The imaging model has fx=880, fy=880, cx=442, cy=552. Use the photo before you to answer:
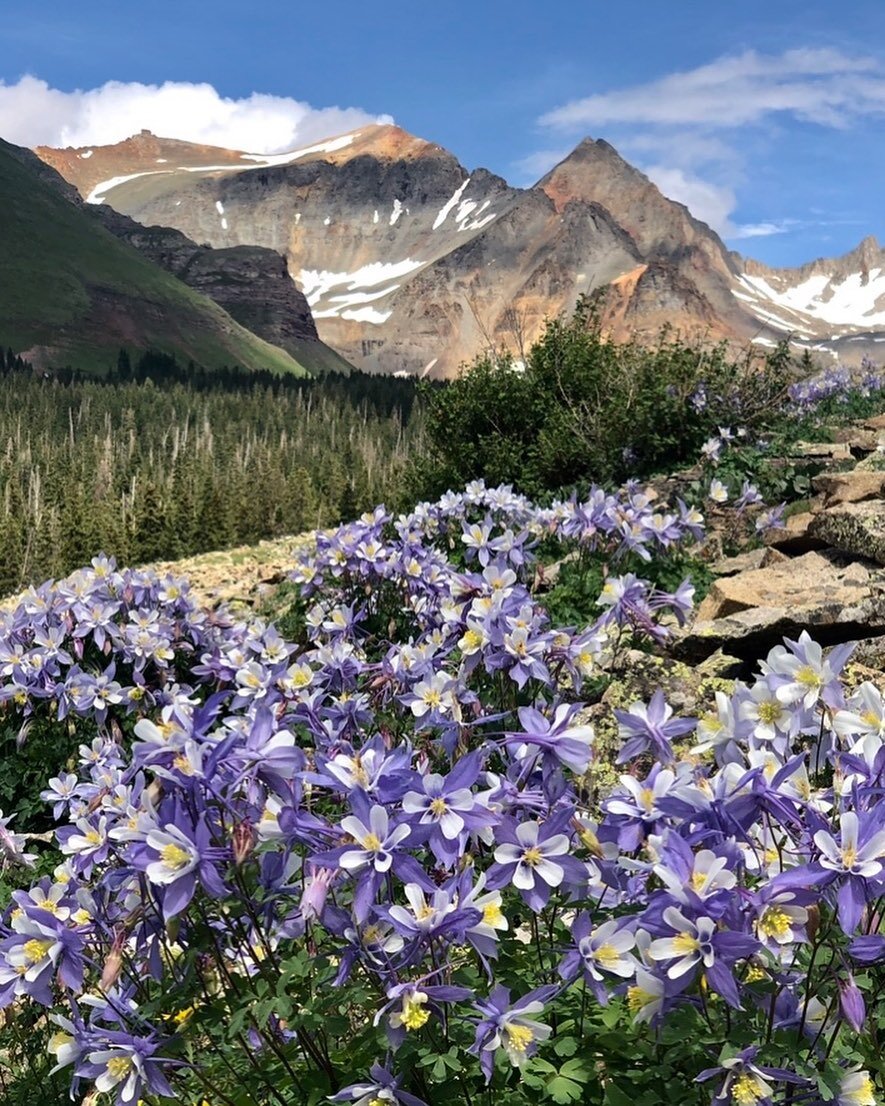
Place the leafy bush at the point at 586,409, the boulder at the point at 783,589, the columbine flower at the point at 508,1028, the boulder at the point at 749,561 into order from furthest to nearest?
the leafy bush at the point at 586,409, the boulder at the point at 749,561, the boulder at the point at 783,589, the columbine flower at the point at 508,1028

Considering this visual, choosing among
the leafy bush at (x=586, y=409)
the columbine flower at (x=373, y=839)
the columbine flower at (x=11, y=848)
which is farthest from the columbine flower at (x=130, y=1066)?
the leafy bush at (x=586, y=409)

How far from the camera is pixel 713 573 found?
798 centimetres

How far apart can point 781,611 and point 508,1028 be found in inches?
168

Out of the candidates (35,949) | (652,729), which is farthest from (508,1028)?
(35,949)

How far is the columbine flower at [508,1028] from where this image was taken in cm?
182

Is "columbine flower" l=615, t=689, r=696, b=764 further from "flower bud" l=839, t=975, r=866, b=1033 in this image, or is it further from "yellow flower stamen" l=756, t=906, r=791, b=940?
"flower bud" l=839, t=975, r=866, b=1033

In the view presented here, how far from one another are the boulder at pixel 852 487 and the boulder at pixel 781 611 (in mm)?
2005

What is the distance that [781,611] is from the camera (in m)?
5.56

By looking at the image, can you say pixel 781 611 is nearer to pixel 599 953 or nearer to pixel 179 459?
pixel 599 953

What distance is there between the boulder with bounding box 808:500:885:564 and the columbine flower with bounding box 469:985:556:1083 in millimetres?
5827

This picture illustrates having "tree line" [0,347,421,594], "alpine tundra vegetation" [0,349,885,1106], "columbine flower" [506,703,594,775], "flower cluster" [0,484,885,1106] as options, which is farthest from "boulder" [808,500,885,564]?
"tree line" [0,347,421,594]

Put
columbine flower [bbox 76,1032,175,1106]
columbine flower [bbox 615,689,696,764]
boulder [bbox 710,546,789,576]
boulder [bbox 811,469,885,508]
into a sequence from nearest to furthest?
columbine flower [bbox 76,1032,175,1106], columbine flower [bbox 615,689,696,764], boulder [bbox 710,546,789,576], boulder [bbox 811,469,885,508]

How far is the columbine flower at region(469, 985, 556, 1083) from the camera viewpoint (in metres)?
1.82

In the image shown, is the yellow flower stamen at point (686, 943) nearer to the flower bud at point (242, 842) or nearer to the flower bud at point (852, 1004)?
the flower bud at point (852, 1004)
